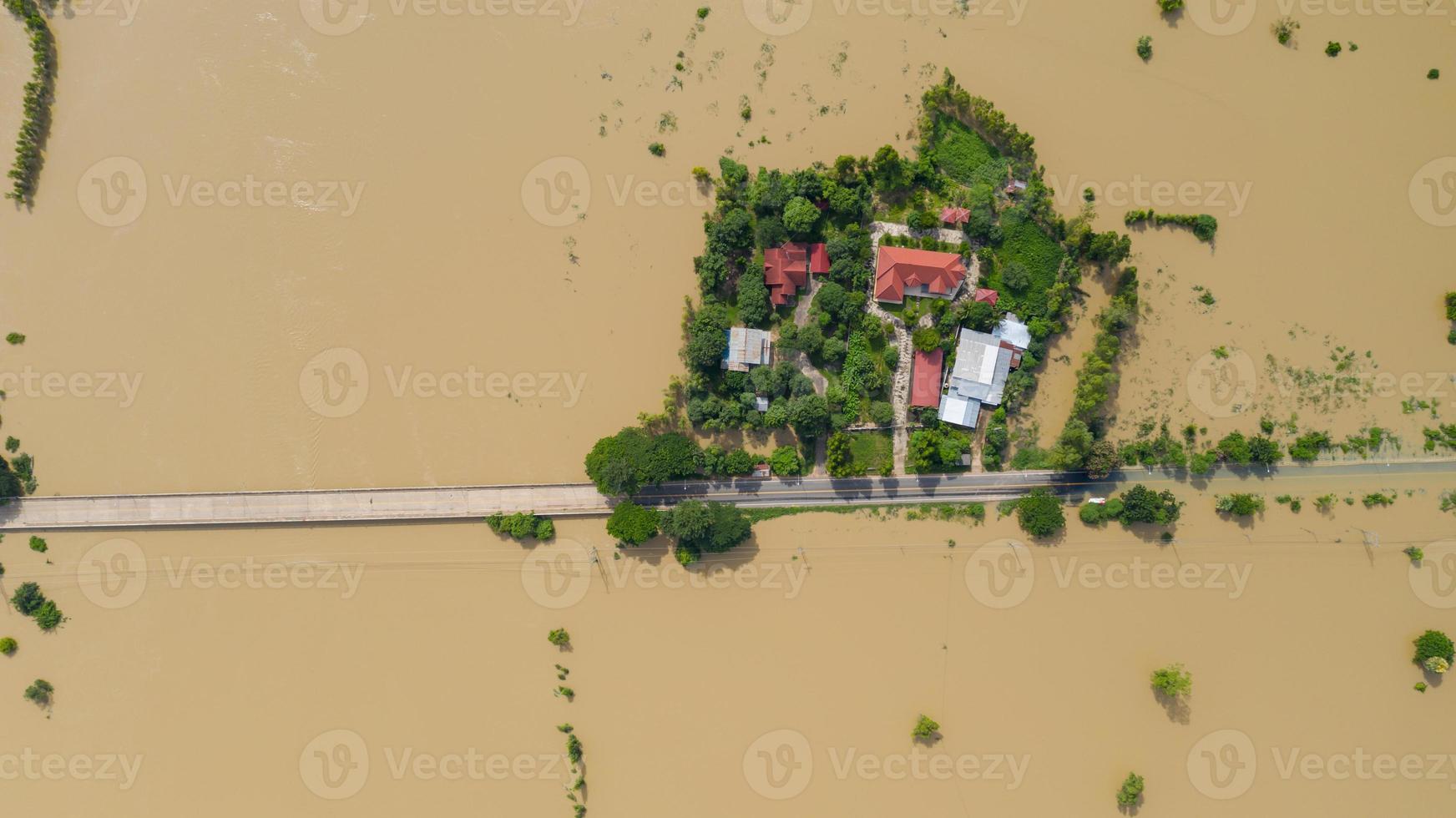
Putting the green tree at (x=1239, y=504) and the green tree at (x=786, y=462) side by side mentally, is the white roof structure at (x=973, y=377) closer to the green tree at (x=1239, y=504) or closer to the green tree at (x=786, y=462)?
the green tree at (x=786, y=462)

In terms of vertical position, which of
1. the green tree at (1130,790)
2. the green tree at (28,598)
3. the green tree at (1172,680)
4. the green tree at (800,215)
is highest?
the green tree at (800,215)

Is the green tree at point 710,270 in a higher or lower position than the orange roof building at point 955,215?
lower

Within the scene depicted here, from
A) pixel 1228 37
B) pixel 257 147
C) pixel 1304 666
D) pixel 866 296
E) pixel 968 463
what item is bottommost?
pixel 1304 666

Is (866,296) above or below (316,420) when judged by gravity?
above

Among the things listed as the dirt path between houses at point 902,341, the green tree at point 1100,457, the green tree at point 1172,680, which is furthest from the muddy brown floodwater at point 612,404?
the dirt path between houses at point 902,341

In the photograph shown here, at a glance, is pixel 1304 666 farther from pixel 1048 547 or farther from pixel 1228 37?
pixel 1228 37

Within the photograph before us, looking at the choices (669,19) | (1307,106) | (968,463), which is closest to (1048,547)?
(968,463)

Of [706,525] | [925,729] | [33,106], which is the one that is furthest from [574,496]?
[33,106]

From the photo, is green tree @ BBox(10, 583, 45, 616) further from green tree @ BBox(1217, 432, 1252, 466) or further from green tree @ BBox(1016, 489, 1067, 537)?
green tree @ BBox(1217, 432, 1252, 466)
